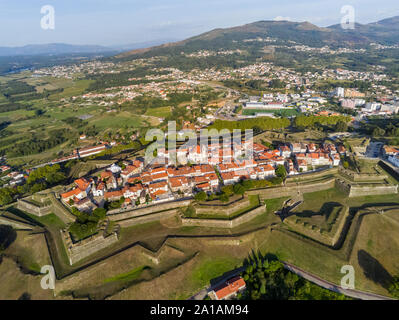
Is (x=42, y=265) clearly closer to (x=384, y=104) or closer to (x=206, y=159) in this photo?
(x=206, y=159)

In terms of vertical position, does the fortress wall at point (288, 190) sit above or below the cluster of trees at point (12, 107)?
below

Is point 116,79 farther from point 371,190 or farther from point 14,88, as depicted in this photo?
point 371,190

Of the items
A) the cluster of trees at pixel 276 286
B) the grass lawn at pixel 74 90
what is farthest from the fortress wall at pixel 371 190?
the grass lawn at pixel 74 90

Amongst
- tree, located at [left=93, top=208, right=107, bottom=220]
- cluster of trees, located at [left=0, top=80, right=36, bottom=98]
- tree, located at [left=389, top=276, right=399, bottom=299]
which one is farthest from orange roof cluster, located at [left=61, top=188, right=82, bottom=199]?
cluster of trees, located at [left=0, top=80, right=36, bottom=98]

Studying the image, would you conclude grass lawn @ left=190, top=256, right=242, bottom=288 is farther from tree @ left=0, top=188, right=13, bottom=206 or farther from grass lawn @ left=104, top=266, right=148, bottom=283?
tree @ left=0, top=188, right=13, bottom=206

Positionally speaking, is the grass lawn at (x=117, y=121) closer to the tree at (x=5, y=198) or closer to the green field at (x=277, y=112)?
the green field at (x=277, y=112)

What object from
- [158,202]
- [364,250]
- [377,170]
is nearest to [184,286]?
[158,202]

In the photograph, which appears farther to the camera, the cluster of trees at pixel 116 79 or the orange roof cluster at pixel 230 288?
the cluster of trees at pixel 116 79
